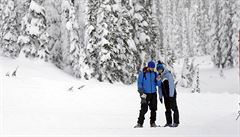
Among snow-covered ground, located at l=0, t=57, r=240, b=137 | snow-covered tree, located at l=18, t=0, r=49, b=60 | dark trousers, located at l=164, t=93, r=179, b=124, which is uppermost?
snow-covered tree, located at l=18, t=0, r=49, b=60

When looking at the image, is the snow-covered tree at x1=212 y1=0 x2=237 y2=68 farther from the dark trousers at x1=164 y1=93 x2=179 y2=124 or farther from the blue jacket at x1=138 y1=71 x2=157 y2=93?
the blue jacket at x1=138 y1=71 x2=157 y2=93

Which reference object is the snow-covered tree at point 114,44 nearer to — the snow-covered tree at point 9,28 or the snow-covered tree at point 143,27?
the snow-covered tree at point 143,27

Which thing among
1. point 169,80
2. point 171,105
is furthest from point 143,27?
point 169,80

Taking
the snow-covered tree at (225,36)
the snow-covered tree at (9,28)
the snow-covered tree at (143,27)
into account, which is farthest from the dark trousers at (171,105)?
the snow-covered tree at (225,36)

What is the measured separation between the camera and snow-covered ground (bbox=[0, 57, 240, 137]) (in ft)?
37.2

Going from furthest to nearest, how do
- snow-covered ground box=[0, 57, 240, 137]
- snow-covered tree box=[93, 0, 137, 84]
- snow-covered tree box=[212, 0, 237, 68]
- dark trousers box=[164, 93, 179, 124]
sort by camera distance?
snow-covered tree box=[212, 0, 237, 68]
snow-covered tree box=[93, 0, 137, 84]
dark trousers box=[164, 93, 179, 124]
snow-covered ground box=[0, 57, 240, 137]

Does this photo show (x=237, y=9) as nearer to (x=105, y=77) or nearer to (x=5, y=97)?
(x=105, y=77)

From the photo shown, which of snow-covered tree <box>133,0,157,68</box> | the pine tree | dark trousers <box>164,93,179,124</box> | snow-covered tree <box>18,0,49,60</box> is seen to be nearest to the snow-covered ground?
dark trousers <box>164,93,179,124</box>

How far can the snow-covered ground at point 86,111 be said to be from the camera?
11328mm

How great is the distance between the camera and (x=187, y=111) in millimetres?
19016

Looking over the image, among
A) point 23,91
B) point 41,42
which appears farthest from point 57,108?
point 41,42

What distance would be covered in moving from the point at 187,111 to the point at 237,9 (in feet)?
104

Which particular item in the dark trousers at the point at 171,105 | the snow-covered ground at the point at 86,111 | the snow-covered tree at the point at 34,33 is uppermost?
the snow-covered tree at the point at 34,33

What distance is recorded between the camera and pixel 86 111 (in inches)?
688
